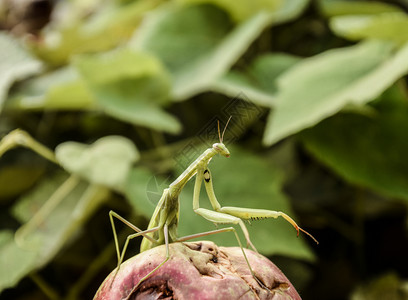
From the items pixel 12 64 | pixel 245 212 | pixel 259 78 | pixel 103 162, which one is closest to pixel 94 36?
pixel 12 64

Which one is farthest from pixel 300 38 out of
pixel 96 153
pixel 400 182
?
pixel 96 153

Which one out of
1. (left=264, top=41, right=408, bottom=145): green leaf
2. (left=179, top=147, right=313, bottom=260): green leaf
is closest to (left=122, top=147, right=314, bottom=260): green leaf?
(left=179, top=147, right=313, bottom=260): green leaf

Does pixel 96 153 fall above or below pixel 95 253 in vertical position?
above

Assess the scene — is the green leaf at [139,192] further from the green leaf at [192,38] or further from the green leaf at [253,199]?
the green leaf at [192,38]

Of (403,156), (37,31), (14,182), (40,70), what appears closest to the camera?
(403,156)

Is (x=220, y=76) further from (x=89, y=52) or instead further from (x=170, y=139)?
(x=89, y=52)

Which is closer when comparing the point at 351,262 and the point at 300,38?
the point at 351,262

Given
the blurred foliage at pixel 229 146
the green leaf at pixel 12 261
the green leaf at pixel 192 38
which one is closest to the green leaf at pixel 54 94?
the blurred foliage at pixel 229 146

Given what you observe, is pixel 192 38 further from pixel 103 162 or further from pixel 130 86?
pixel 103 162
